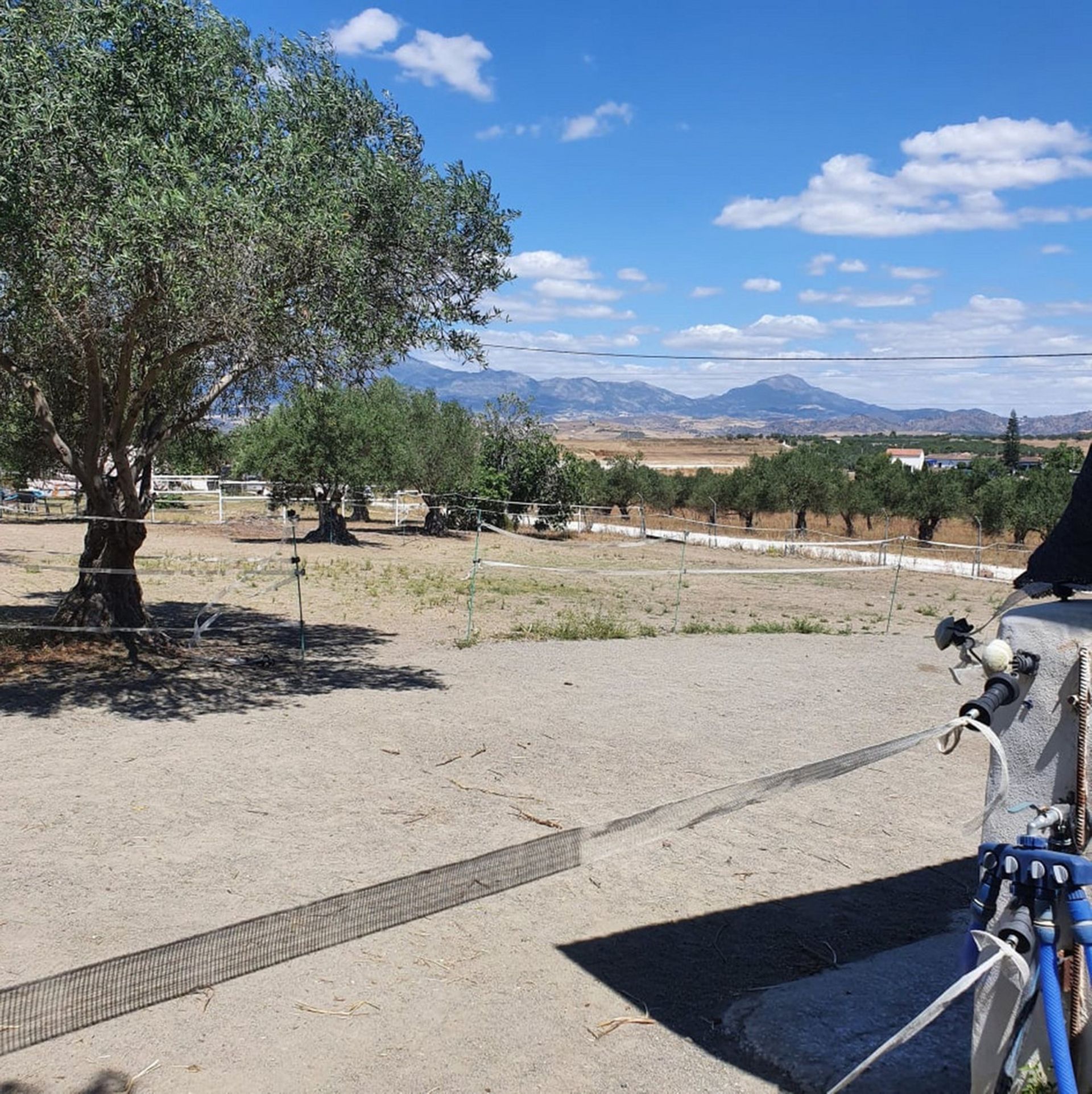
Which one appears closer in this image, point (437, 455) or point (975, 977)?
point (975, 977)

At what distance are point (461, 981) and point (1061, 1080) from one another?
243cm

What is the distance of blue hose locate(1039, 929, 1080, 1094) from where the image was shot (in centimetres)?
241

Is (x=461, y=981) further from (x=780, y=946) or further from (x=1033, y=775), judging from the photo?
(x=1033, y=775)

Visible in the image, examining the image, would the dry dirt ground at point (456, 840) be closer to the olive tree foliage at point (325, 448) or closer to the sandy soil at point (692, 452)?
the olive tree foliage at point (325, 448)

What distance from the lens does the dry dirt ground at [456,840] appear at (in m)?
3.66

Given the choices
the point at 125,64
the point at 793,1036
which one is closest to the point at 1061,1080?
the point at 793,1036

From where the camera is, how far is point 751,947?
467 centimetres

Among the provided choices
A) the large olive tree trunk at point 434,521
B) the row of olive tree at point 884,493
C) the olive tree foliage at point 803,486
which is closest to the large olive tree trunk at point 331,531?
the large olive tree trunk at point 434,521

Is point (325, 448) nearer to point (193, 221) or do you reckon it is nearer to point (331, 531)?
point (331, 531)

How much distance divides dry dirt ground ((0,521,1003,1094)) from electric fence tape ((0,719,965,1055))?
80mm

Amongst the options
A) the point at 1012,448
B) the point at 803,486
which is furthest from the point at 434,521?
the point at 1012,448

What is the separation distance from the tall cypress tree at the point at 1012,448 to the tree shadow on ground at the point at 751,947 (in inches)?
3592

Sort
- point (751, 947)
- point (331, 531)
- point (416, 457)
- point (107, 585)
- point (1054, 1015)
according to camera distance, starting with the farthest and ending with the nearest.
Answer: point (416, 457) → point (331, 531) → point (107, 585) → point (751, 947) → point (1054, 1015)

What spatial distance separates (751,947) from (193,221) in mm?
6236
